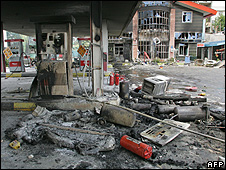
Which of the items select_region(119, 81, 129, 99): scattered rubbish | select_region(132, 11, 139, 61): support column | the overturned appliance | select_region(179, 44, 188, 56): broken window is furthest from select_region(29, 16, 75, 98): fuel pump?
select_region(179, 44, 188, 56): broken window

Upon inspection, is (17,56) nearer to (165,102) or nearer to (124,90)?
(124,90)

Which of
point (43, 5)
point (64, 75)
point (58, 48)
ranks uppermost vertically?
point (43, 5)

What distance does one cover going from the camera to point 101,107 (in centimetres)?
528

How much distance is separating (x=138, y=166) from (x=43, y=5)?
7530mm

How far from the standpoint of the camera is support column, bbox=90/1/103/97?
5.72 metres

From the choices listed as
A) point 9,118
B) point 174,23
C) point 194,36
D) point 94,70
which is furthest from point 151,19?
point 9,118

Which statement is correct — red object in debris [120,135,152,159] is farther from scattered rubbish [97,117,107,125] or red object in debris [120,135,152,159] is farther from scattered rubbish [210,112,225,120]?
scattered rubbish [210,112,225,120]

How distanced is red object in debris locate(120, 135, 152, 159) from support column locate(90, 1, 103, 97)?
2683mm

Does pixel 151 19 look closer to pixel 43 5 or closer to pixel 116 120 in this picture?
pixel 43 5

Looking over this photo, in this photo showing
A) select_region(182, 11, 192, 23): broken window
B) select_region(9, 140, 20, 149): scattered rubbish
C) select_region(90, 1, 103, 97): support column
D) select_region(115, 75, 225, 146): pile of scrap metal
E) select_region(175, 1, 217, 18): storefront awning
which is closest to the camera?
select_region(9, 140, 20, 149): scattered rubbish

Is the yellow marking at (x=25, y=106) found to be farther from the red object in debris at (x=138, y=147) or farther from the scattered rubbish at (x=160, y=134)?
the scattered rubbish at (x=160, y=134)

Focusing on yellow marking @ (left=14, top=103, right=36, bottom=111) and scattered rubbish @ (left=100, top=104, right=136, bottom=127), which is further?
yellow marking @ (left=14, top=103, right=36, bottom=111)

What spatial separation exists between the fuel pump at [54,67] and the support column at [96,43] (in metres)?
0.71

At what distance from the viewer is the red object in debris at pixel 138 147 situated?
3231 mm
